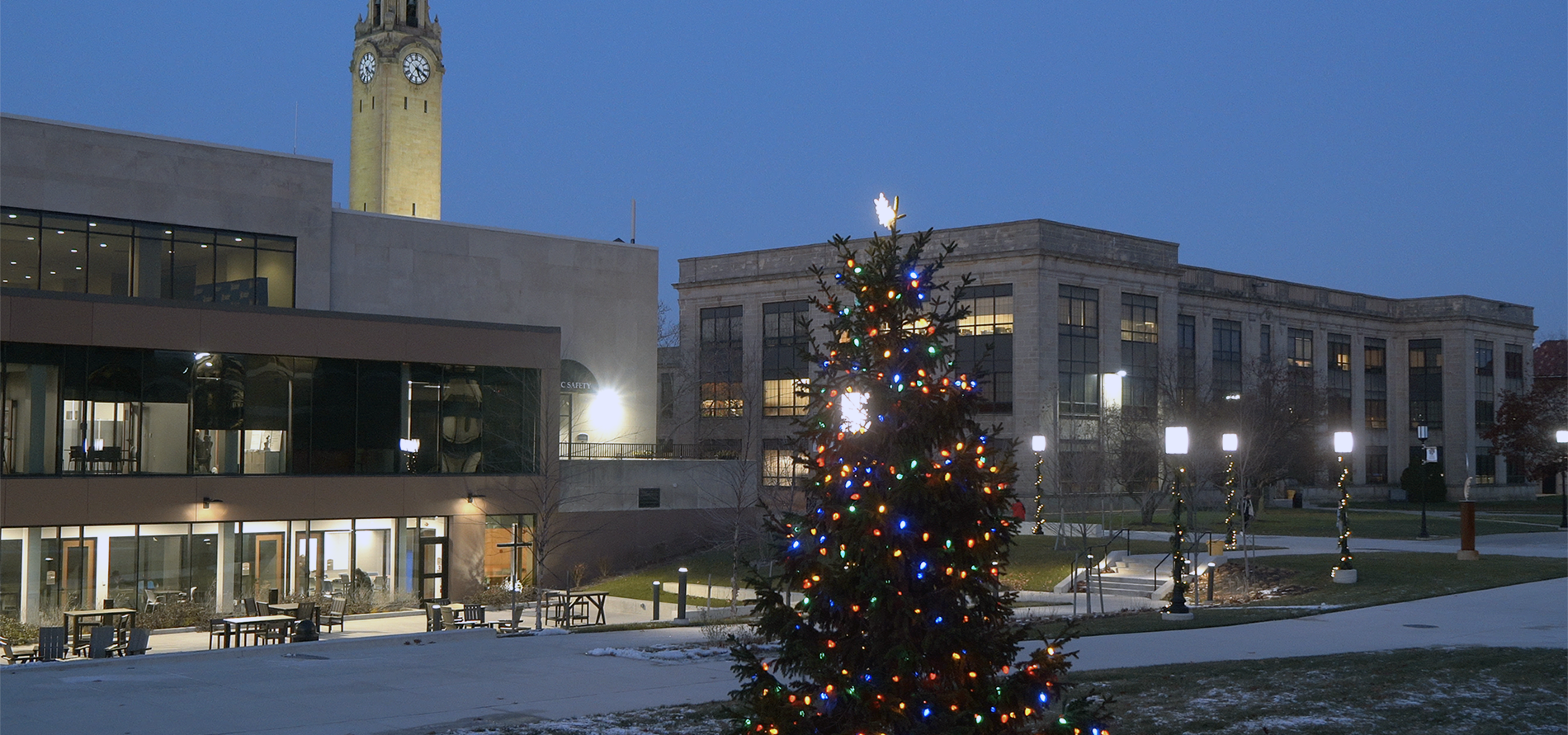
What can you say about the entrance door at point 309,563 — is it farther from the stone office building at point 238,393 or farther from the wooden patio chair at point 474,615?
the wooden patio chair at point 474,615

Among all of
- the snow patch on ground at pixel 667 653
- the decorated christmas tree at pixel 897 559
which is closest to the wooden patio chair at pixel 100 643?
the snow patch on ground at pixel 667 653

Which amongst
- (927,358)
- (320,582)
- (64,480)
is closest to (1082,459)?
(320,582)

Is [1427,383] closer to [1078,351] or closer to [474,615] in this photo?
[1078,351]

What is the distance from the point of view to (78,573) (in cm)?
3152

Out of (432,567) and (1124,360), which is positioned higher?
(1124,360)

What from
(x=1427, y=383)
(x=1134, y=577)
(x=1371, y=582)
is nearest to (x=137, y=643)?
(x=1134, y=577)

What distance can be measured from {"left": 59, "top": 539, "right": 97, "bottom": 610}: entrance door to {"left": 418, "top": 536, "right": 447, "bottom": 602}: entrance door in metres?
8.60

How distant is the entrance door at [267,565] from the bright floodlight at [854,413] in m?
28.8

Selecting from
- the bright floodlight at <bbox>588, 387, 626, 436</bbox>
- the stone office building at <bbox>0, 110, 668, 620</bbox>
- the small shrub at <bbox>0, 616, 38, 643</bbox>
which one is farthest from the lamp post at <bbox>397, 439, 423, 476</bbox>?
the bright floodlight at <bbox>588, 387, 626, 436</bbox>

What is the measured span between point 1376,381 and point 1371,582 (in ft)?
211

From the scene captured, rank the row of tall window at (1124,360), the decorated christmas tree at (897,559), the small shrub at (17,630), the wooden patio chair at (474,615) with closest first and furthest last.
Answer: the decorated christmas tree at (897,559) < the small shrub at (17,630) < the wooden patio chair at (474,615) < the row of tall window at (1124,360)

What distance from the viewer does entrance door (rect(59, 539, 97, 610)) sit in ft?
102

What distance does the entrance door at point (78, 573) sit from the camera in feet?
102

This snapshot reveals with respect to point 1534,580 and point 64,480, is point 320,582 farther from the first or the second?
point 1534,580
